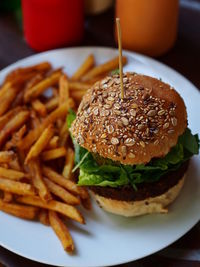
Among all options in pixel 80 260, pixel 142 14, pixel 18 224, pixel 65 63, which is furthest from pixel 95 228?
pixel 142 14

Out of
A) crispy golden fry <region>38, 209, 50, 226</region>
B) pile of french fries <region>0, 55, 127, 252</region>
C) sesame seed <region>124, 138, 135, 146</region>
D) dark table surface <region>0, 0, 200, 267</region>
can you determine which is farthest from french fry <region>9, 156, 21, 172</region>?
dark table surface <region>0, 0, 200, 267</region>

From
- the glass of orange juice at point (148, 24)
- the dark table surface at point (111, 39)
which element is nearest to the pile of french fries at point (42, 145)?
the glass of orange juice at point (148, 24)

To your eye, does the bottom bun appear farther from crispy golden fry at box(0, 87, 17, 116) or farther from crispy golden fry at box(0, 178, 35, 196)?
crispy golden fry at box(0, 87, 17, 116)

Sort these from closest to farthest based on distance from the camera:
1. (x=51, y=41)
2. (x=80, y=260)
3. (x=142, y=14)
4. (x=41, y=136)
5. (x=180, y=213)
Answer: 1. (x=80, y=260)
2. (x=180, y=213)
3. (x=41, y=136)
4. (x=142, y=14)
5. (x=51, y=41)

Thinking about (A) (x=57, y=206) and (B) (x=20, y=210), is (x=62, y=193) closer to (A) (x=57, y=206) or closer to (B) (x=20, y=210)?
(A) (x=57, y=206)

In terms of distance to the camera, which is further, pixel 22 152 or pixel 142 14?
pixel 142 14

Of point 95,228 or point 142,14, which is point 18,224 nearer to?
point 95,228

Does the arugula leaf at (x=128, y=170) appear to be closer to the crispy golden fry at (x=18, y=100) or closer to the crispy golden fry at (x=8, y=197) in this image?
the crispy golden fry at (x=8, y=197)

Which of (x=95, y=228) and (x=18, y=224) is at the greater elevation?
(x=95, y=228)
